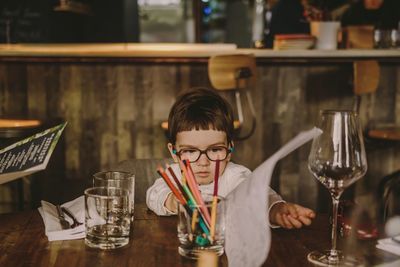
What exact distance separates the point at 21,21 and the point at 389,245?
4294 mm

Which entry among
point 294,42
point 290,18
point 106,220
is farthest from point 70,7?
point 106,220

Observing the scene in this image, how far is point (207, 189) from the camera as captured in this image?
1.52m

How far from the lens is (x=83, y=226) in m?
1.17

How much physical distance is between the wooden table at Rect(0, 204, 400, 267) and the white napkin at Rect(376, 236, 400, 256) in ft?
0.05

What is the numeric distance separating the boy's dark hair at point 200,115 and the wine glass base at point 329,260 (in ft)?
1.93

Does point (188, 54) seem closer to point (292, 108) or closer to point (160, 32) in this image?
point (292, 108)

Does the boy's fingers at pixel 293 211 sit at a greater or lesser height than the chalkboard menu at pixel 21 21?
lesser

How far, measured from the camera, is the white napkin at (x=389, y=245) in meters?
1.07

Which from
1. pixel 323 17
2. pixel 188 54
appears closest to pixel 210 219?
pixel 188 54

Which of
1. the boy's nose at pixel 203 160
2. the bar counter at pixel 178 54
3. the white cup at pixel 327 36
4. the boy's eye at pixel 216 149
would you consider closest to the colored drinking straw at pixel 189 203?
the boy's nose at pixel 203 160

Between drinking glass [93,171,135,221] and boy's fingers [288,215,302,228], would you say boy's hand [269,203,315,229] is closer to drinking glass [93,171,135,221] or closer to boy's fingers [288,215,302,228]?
boy's fingers [288,215,302,228]

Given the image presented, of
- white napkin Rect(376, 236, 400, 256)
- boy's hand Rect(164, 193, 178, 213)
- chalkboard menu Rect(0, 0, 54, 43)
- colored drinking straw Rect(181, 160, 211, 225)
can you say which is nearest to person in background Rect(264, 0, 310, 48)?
chalkboard menu Rect(0, 0, 54, 43)

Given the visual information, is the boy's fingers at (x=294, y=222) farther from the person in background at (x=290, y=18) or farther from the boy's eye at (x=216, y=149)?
the person in background at (x=290, y=18)

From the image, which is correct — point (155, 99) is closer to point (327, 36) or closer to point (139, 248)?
point (327, 36)
